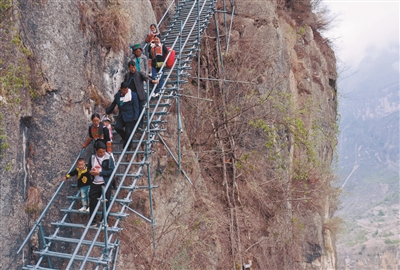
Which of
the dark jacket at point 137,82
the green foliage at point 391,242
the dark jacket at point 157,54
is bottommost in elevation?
the green foliage at point 391,242

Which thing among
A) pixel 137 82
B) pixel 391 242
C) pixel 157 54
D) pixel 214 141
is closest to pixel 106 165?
pixel 137 82

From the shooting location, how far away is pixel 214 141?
11.1 m

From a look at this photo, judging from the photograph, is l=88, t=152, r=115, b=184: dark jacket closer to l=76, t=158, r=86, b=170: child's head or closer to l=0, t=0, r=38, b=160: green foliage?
l=76, t=158, r=86, b=170: child's head

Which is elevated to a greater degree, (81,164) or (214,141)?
(214,141)

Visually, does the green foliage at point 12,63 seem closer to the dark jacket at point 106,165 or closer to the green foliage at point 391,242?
the dark jacket at point 106,165

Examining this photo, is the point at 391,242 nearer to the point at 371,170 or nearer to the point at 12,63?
the point at 371,170

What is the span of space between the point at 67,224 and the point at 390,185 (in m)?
120

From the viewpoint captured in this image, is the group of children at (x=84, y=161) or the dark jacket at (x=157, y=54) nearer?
the group of children at (x=84, y=161)

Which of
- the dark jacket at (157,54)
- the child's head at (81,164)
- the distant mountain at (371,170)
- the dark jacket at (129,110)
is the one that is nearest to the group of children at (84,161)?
the child's head at (81,164)

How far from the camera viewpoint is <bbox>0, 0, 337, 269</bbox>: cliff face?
6.12m

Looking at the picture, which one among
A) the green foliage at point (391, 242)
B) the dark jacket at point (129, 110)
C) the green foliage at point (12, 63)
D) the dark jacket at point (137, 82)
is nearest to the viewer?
the green foliage at point (12, 63)

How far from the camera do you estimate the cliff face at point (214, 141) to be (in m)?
6.12

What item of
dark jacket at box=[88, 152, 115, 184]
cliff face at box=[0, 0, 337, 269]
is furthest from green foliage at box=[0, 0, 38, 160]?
dark jacket at box=[88, 152, 115, 184]

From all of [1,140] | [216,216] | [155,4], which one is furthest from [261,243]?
[155,4]
